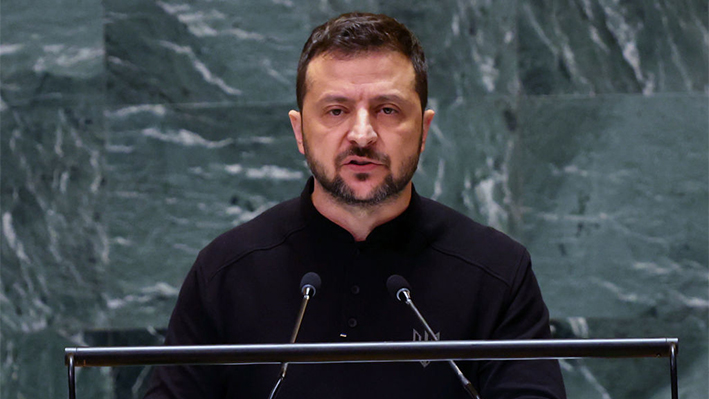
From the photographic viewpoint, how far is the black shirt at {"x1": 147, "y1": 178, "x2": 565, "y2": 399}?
186 cm

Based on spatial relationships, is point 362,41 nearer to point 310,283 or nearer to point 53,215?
point 310,283

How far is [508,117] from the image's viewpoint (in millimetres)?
3074

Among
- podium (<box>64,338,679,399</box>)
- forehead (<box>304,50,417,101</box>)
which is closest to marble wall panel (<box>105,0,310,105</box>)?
forehead (<box>304,50,417,101</box>)

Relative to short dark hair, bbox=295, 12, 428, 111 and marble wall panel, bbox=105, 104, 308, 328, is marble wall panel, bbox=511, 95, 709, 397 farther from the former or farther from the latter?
short dark hair, bbox=295, 12, 428, 111

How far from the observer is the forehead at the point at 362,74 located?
73.9 inches

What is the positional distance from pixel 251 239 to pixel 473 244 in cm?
50

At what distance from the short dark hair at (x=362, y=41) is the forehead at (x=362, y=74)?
0.5 inches

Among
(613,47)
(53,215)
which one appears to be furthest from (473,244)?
(53,215)

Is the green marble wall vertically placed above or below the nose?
below

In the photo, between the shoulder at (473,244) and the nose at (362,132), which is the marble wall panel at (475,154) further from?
the nose at (362,132)

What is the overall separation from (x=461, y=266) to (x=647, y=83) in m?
1.43

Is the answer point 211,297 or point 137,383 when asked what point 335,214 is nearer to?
point 211,297

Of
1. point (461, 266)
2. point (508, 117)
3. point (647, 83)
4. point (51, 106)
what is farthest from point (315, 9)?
point (461, 266)

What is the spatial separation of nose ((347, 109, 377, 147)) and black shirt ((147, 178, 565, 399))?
0.23 m
